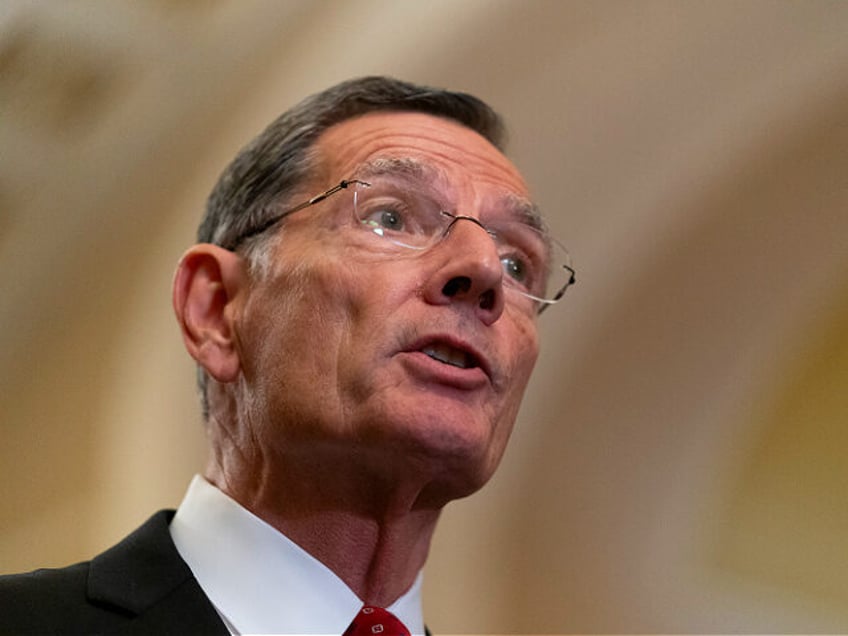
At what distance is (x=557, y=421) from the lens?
2658mm

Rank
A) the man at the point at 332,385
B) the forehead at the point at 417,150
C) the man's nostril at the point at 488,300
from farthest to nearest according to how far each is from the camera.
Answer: the forehead at the point at 417,150
the man's nostril at the point at 488,300
the man at the point at 332,385

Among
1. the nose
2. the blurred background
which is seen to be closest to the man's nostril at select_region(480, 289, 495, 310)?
the nose

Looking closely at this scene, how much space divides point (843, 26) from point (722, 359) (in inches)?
32.7

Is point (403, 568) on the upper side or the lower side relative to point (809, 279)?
lower

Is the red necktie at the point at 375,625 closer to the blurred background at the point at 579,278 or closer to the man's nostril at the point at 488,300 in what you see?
the man's nostril at the point at 488,300

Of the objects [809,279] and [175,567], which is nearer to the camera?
[175,567]

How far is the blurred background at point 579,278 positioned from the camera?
2.06 meters

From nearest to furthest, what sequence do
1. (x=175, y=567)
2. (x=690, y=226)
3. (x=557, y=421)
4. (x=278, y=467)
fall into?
(x=175, y=567)
(x=278, y=467)
(x=690, y=226)
(x=557, y=421)

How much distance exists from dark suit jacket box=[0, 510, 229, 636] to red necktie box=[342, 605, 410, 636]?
0.64ft

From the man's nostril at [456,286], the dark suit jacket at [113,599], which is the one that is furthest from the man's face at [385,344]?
the dark suit jacket at [113,599]

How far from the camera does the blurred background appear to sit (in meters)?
2.06

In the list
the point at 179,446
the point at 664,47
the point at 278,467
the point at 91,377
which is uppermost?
the point at 664,47

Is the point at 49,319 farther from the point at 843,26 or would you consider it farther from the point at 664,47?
the point at 843,26

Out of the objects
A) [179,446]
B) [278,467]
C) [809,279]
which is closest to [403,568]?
[278,467]
